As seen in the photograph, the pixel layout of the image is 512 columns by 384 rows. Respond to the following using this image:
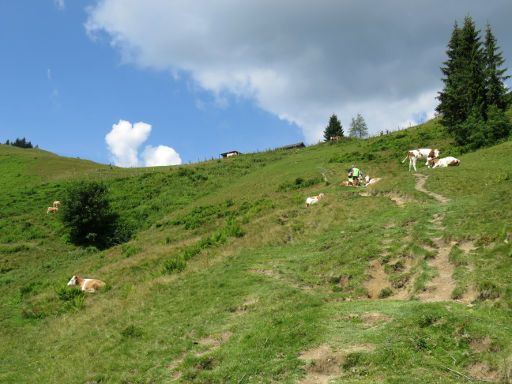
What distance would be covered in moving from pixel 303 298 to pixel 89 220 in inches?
1236

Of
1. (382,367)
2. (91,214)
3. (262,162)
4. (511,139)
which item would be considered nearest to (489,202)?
(382,367)

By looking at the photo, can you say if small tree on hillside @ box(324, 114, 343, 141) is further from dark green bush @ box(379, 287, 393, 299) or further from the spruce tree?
dark green bush @ box(379, 287, 393, 299)

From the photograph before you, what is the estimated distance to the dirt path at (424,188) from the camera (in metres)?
22.5

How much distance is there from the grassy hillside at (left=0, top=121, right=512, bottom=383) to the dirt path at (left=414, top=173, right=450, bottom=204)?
0.95 feet

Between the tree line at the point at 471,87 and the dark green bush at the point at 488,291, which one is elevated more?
the tree line at the point at 471,87

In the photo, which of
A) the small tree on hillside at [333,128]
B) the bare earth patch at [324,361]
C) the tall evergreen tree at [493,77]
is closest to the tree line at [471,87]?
the tall evergreen tree at [493,77]

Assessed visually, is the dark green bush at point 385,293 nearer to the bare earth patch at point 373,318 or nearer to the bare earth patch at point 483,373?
the bare earth patch at point 373,318

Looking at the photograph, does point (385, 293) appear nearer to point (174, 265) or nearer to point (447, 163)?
point (174, 265)

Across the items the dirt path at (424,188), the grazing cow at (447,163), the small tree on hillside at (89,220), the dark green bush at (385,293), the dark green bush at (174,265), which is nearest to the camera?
the dark green bush at (385,293)

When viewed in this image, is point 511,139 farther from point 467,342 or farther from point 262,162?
point 262,162

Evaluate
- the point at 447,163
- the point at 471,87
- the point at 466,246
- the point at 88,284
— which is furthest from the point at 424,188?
the point at 471,87

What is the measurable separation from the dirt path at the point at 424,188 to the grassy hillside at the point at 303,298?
0.29m

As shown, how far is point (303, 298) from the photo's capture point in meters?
13.6

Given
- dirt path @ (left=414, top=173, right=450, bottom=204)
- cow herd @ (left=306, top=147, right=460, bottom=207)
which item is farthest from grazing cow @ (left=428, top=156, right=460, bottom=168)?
dirt path @ (left=414, top=173, right=450, bottom=204)
